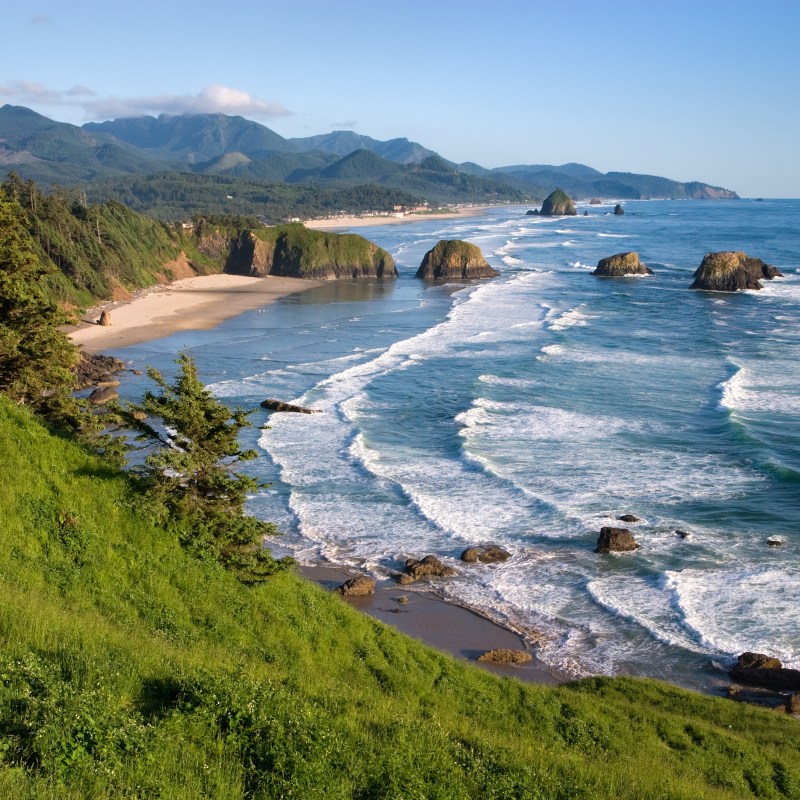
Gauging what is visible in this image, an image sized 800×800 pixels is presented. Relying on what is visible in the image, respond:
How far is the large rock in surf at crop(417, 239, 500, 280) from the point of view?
102062 mm

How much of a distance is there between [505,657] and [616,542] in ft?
24.2

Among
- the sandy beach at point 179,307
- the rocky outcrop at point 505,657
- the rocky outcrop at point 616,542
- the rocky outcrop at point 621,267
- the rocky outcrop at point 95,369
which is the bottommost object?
the rocky outcrop at point 505,657

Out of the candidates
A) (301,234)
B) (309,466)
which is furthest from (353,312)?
(309,466)

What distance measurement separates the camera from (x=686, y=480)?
33.2m

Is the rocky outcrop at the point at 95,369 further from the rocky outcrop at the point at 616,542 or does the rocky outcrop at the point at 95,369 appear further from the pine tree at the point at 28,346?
the rocky outcrop at the point at 616,542

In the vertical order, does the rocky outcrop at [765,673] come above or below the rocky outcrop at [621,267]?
below

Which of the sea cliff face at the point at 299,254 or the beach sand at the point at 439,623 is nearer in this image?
the beach sand at the point at 439,623

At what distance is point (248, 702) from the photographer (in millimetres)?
10953

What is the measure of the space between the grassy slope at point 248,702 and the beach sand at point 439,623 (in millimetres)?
2289

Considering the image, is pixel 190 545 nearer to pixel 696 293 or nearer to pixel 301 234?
pixel 696 293

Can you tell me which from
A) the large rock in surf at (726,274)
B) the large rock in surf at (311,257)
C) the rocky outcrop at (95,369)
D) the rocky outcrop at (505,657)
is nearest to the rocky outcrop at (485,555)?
the rocky outcrop at (505,657)

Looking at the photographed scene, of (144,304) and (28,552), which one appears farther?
(144,304)

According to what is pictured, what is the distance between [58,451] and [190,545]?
3.56 meters

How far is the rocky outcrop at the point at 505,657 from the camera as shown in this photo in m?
21.8
